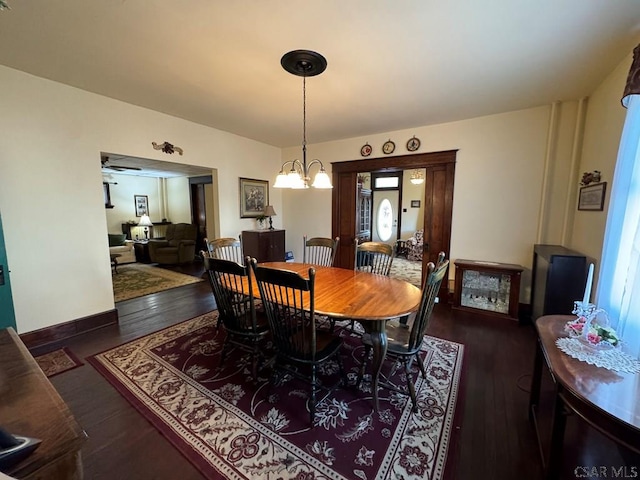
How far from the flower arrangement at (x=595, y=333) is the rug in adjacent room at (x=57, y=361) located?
3.78 meters

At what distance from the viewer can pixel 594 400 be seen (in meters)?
1.03

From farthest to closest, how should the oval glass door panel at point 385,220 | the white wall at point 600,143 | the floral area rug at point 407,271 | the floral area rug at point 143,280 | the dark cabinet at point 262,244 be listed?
the oval glass door panel at point 385,220
the floral area rug at point 407,271
the dark cabinet at point 262,244
the floral area rug at point 143,280
the white wall at point 600,143

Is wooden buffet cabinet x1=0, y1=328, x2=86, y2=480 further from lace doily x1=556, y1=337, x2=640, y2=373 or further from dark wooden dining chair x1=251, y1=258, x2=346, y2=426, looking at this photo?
lace doily x1=556, y1=337, x2=640, y2=373

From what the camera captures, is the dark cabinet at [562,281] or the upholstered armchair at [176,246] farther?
the upholstered armchair at [176,246]

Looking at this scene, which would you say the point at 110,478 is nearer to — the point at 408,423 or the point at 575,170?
the point at 408,423

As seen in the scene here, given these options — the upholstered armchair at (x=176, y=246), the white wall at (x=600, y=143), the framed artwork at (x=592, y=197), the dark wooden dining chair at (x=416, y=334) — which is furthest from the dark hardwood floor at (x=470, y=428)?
the upholstered armchair at (x=176, y=246)

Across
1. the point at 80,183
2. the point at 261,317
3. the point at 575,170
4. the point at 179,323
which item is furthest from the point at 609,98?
the point at 80,183

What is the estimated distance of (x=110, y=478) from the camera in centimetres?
139

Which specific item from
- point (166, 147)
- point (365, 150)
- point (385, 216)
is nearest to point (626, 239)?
point (365, 150)

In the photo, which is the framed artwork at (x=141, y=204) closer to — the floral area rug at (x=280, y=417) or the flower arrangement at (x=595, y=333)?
the floral area rug at (x=280, y=417)

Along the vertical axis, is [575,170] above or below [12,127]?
below

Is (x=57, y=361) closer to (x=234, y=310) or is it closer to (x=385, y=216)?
(x=234, y=310)

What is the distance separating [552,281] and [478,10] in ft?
8.04

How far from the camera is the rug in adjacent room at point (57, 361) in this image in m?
2.29
